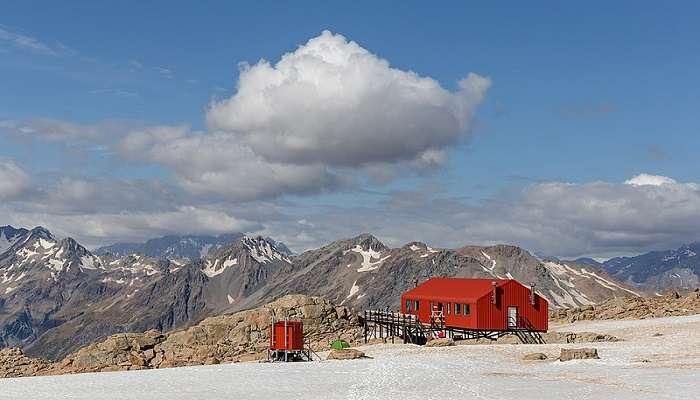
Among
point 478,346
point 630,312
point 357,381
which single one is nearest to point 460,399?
point 357,381

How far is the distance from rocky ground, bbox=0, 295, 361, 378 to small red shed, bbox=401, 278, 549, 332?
930 cm

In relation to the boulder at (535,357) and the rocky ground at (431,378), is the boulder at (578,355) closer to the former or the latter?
the rocky ground at (431,378)

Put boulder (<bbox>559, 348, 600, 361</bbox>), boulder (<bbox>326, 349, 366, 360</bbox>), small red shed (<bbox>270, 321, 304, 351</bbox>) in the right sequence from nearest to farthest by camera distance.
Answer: boulder (<bbox>559, 348, 600, 361</bbox>), boulder (<bbox>326, 349, 366, 360</bbox>), small red shed (<bbox>270, 321, 304, 351</bbox>)

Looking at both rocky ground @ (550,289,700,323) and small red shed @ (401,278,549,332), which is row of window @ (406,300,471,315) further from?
rocky ground @ (550,289,700,323)

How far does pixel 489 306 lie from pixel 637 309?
89.6 ft

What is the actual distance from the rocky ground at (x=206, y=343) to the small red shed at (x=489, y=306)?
930 centimetres

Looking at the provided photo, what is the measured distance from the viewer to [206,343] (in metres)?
74.1

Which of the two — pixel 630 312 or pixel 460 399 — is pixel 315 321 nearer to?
pixel 630 312

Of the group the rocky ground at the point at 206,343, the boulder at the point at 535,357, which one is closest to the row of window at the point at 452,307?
the rocky ground at the point at 206,343

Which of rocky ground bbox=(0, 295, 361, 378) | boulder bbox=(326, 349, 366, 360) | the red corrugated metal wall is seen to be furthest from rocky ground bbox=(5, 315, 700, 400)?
rocky ground bbox=(0, 295, 361, 378)

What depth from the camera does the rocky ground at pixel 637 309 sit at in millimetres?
84438

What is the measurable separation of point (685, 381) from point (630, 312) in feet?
168

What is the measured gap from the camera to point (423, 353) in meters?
57.2

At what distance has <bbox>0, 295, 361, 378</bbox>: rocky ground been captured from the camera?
63.0m
